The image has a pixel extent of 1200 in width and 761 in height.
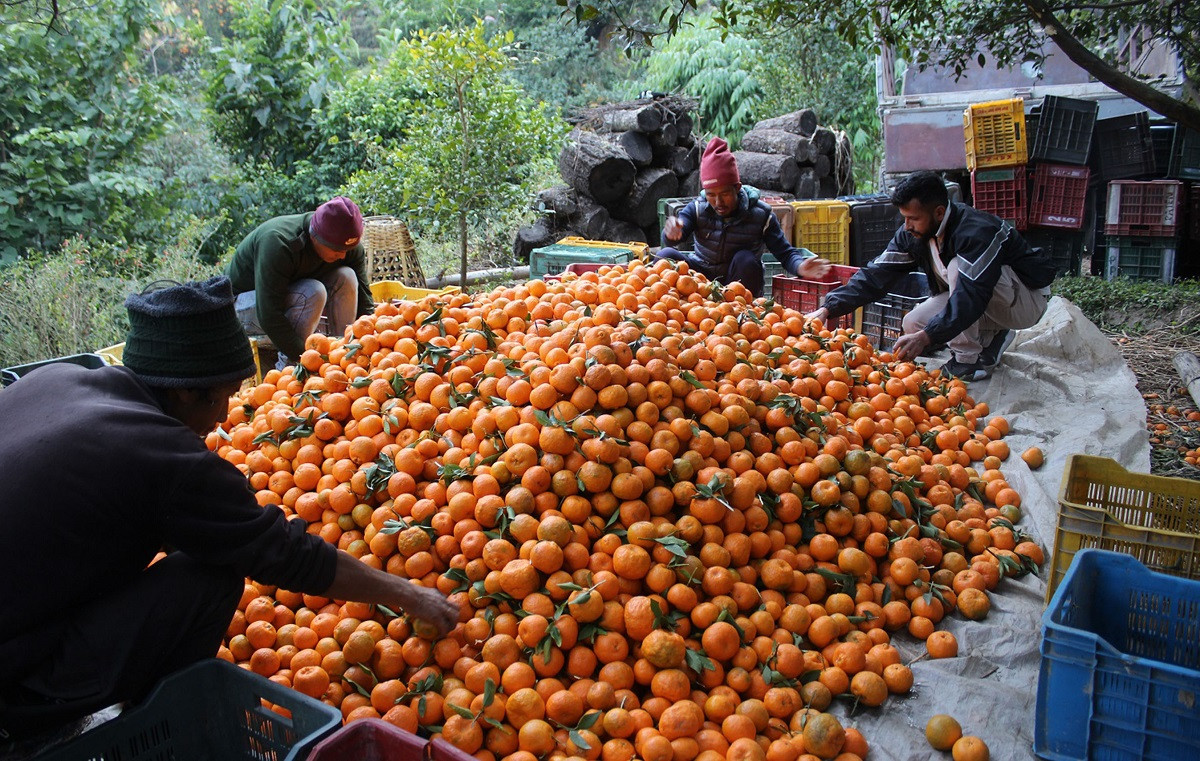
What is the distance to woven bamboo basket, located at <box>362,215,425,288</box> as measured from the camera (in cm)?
730

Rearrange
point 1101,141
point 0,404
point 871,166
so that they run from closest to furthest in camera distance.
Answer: point 0,404 < point 1101,141 < point 871,166

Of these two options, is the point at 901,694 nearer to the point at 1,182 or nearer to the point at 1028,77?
the point at 1,182

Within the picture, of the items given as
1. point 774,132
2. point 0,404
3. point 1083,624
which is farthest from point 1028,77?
point 0,404

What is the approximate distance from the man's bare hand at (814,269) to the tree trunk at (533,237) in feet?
12.7

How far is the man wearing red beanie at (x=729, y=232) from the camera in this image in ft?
18.0

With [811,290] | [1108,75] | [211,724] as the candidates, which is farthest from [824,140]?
[211,724]

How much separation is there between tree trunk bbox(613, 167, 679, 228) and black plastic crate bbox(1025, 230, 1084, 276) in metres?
3.91

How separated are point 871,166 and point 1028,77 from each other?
5.65 metres

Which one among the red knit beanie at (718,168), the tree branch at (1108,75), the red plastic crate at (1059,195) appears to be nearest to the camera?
the tree branch at (1108,75)

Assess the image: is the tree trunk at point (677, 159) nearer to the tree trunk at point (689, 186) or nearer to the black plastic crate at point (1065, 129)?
the tree trunk at point (689, 186)

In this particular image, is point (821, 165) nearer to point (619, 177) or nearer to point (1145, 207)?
point (619, 177)

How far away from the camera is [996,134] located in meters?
8.03

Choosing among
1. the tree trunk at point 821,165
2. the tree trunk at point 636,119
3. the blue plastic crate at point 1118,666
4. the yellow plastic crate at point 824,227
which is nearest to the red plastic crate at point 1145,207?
the yellow plastic crate at point 824,227

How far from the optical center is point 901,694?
2.42m
